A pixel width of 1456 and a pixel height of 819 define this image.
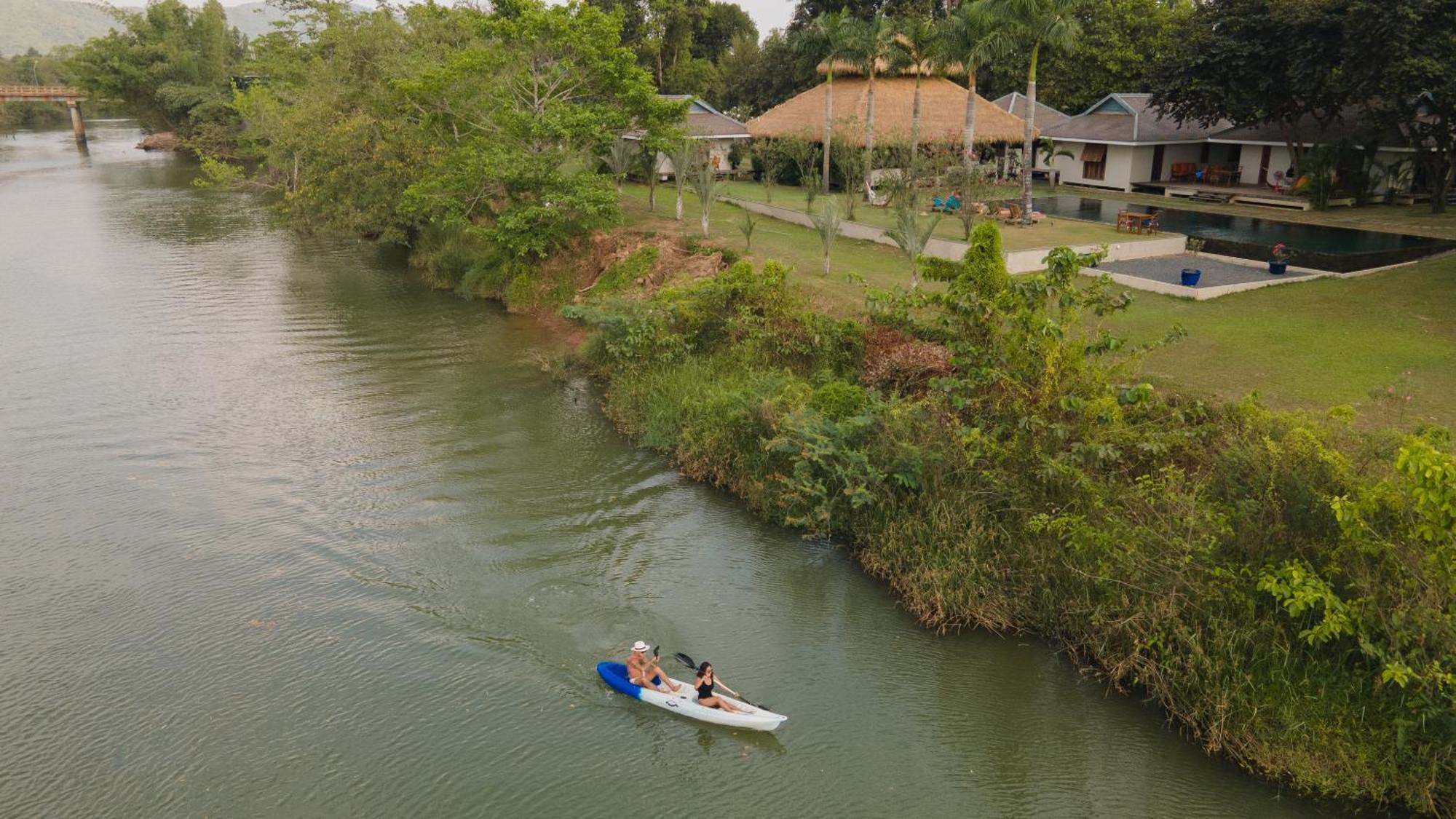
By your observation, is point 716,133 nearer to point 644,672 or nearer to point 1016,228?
point 1016,228

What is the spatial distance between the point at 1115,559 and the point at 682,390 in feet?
30.0

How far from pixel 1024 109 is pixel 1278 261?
22.3 metres

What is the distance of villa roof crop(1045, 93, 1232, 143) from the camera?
40.5 meters

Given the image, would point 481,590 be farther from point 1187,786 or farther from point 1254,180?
point 1254,180

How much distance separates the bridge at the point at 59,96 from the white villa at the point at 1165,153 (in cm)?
7141

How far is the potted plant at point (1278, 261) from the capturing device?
2352 cm

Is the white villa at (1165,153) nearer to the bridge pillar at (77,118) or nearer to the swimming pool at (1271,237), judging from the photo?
the swimming pool at (1271,237)

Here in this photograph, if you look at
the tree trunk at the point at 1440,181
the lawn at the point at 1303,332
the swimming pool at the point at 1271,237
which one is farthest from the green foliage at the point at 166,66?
the tree trunk at the point at 1440,181

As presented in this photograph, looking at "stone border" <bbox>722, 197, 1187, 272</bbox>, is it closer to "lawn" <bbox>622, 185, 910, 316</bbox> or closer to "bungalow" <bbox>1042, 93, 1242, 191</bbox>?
"lawn" <bbox>622, 185, 910, 316</bbox>

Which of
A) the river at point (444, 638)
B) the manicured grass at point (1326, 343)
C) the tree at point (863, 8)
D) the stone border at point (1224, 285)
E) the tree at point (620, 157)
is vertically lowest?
the river at point (444, 638)

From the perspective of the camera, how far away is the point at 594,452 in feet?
59.2

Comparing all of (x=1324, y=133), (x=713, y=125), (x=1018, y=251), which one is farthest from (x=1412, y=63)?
(x=713, y=125)

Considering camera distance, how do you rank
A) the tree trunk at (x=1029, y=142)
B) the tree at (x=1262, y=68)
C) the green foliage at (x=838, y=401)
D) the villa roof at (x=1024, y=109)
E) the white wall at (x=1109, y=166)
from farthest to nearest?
the villa roof at (x=1024, y=109)
the white wall at (x=1109, y=166)
the tree at (x=1262, y=68)
the tree trunk at (x=1029, y=142)
the green foliage at (x=838, y=401)

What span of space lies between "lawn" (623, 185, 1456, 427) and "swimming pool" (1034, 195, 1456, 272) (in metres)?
0.79
